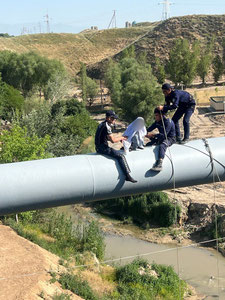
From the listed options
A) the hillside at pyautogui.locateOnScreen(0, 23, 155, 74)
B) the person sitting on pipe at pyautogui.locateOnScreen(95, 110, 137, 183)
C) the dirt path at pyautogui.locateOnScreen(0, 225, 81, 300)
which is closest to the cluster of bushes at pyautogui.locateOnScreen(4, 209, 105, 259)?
the dirt path at pyautogui.locateOnScreen(0, 225, 81, 300)

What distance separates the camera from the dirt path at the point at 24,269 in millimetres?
13344

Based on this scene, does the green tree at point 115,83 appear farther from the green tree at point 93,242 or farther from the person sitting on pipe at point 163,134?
the person sitting on pipe at point 163,134

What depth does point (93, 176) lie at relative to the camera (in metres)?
4.46

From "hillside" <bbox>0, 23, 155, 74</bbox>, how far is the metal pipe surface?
Result: 3197 inches

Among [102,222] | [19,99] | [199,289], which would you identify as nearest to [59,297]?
[199,289]

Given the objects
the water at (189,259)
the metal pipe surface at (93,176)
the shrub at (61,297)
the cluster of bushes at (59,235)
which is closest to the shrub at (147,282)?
the water at (189,259)

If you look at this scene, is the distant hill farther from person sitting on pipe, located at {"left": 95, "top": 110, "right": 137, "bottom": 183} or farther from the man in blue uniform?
person sitting on pipe, located at {"left": 95, "top": 110, "right": 137, "bottom": 183}

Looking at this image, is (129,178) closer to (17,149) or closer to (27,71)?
(17,149)

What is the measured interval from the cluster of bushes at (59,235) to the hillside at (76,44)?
68.0 m

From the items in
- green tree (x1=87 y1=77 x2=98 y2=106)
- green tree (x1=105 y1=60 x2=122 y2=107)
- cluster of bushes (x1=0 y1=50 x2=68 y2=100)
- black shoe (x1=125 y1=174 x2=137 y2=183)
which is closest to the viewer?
black shoe (x1=125 y1=174 x2=137 y2=183)

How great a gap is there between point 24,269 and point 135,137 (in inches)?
431

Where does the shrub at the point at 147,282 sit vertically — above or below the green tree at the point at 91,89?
below

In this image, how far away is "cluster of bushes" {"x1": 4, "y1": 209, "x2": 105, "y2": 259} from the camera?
1725 cm

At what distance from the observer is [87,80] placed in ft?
174
